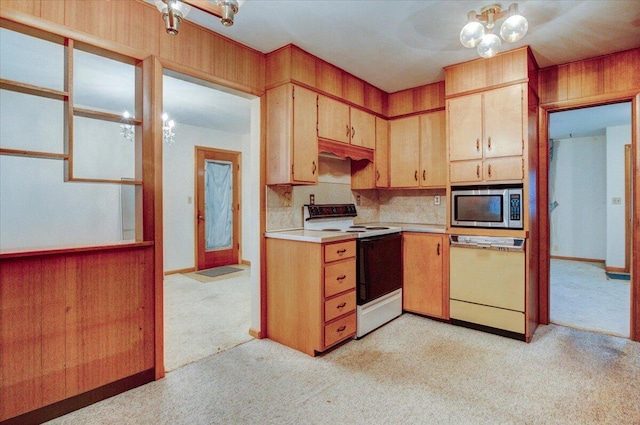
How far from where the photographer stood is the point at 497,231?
2.97m

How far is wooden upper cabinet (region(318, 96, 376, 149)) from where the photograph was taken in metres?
3.16

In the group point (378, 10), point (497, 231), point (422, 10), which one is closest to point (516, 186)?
point (497, 231)

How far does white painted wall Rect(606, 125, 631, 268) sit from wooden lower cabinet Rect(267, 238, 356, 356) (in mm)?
5450

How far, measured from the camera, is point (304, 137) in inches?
116

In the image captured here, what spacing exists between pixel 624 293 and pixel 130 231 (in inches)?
272

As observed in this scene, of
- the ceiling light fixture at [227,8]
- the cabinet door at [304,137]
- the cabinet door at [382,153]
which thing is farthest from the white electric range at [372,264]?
the ceiling light fixture at [227,8]

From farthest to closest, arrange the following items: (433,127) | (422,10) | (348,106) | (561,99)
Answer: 1. (433,127)
2. (348,106)
3. (561,99)
4. (422,10)

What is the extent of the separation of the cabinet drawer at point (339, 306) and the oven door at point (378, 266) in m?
0.10

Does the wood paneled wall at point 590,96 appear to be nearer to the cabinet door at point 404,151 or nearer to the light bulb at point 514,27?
the cabinet door at point 404,151

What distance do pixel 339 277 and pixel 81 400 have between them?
6.16 feet

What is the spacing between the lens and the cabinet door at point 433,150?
146 inches

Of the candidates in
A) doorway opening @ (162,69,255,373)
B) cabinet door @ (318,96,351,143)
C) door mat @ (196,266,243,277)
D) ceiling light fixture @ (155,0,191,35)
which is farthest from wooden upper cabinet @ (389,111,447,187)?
door mat @ (196,266,243,277)

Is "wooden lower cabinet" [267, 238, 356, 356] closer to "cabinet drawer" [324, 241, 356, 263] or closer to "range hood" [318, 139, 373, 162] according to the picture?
"cabinet drawer" [324, 241, 356, 263]

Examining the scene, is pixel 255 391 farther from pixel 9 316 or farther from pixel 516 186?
pixel 516 186
